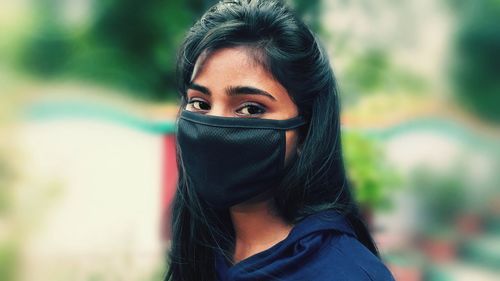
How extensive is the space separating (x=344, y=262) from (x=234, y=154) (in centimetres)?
36

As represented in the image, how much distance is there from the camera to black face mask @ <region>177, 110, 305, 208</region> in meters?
1.41

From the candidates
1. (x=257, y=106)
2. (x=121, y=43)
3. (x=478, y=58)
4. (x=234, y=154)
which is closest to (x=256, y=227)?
(x=234, y=154)

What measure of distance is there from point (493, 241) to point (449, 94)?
3.16 ft

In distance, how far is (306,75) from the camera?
143 centimetres

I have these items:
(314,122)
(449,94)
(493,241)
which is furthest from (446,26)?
(314,122)

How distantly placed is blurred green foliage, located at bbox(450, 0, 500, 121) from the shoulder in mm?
2822

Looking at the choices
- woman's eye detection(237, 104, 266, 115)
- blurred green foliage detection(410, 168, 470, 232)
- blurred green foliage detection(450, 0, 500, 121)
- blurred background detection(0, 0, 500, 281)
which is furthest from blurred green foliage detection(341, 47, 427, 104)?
woman's eye detection(237, 104, 266, 115)

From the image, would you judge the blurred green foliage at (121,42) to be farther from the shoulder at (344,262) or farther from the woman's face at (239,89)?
the shoulder at (344,262)

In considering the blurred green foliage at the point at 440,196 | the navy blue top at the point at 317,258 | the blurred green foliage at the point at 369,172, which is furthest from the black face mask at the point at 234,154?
the blurred green foliage at the point at 440,196

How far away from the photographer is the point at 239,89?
1.36 metres

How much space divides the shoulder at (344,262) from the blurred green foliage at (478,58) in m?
2.82

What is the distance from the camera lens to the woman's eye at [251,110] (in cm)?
140

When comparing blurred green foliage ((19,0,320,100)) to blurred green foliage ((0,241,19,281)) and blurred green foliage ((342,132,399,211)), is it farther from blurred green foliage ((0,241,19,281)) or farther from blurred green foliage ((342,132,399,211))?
blurred green foliage ((0,241,19,281))

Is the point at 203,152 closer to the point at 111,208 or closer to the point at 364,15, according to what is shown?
the point at 111,208
